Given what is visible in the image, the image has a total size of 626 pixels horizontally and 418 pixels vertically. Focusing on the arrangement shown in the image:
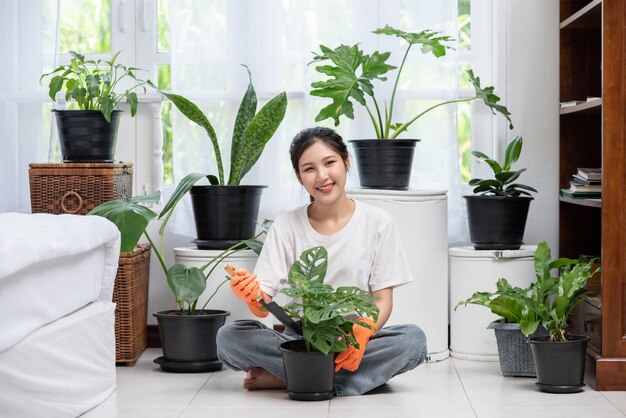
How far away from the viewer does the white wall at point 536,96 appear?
3.68m

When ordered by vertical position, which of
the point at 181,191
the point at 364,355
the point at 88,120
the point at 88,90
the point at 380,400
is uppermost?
the point at 88,90

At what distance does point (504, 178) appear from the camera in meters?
3.39

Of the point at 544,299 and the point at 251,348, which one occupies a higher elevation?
the point at 544,299

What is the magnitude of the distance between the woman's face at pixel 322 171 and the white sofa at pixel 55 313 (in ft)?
1.95

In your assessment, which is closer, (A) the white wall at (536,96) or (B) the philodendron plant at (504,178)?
(B) the philodendron plant at (504,178)

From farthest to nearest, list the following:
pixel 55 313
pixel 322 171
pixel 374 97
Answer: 1. pixel 374 97
2. pixel 322 171
3. pixel 55 313

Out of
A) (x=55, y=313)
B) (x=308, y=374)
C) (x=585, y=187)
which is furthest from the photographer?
(x=585, y=187)

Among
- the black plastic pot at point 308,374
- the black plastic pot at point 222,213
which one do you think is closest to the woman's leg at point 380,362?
the black plastic pot at point 308,374

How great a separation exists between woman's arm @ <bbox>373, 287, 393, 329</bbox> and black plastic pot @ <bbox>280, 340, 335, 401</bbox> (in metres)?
0.22

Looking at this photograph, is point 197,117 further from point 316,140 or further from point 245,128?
point 316,140

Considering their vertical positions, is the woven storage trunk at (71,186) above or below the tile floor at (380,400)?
above

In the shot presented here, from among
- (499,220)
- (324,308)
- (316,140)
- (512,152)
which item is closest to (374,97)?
(512,152)

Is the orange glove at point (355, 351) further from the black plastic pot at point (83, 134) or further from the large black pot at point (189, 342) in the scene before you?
the black plastic pot at point (83, 134)

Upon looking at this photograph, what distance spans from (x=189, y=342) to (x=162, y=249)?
479mm
